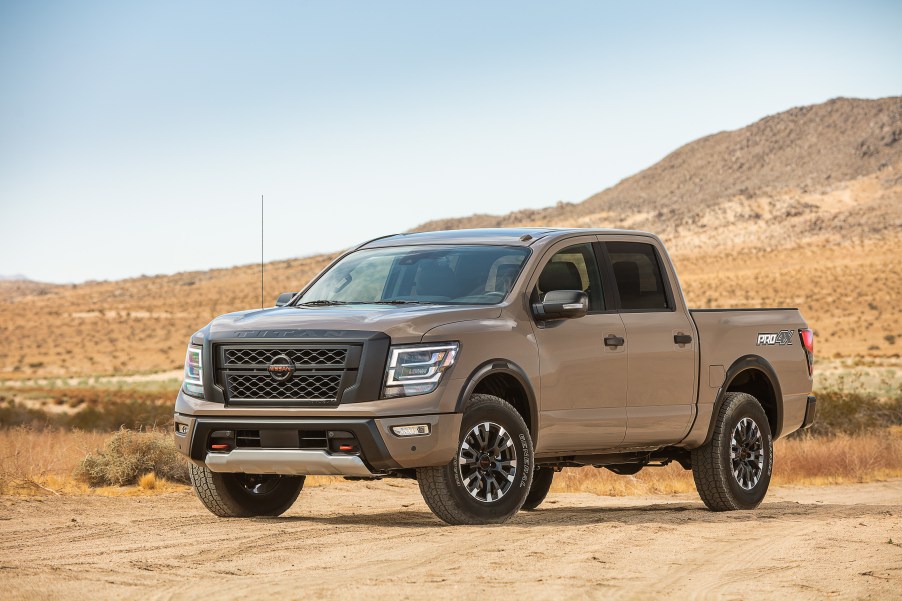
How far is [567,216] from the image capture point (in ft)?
462

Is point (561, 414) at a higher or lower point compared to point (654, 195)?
lower

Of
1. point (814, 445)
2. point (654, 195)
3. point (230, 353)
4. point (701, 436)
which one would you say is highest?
point (654, 195)

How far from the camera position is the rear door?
37.0 ft

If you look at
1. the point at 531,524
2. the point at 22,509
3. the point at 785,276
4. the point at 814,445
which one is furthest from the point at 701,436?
the point at 785,276

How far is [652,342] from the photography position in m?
11.4

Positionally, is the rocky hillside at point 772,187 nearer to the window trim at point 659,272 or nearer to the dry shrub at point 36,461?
the dry shrub at point 36,461

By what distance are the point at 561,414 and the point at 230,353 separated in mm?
2554

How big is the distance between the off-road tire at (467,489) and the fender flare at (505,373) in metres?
0.14

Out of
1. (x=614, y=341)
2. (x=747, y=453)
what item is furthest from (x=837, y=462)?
(x=614, y=341)

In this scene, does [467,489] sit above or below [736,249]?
below

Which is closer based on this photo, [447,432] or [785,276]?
[447,432]

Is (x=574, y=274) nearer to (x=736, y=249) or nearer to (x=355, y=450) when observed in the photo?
(x=355, y=450)

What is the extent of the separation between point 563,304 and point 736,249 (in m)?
102

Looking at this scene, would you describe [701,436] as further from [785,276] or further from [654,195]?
[654,195]
